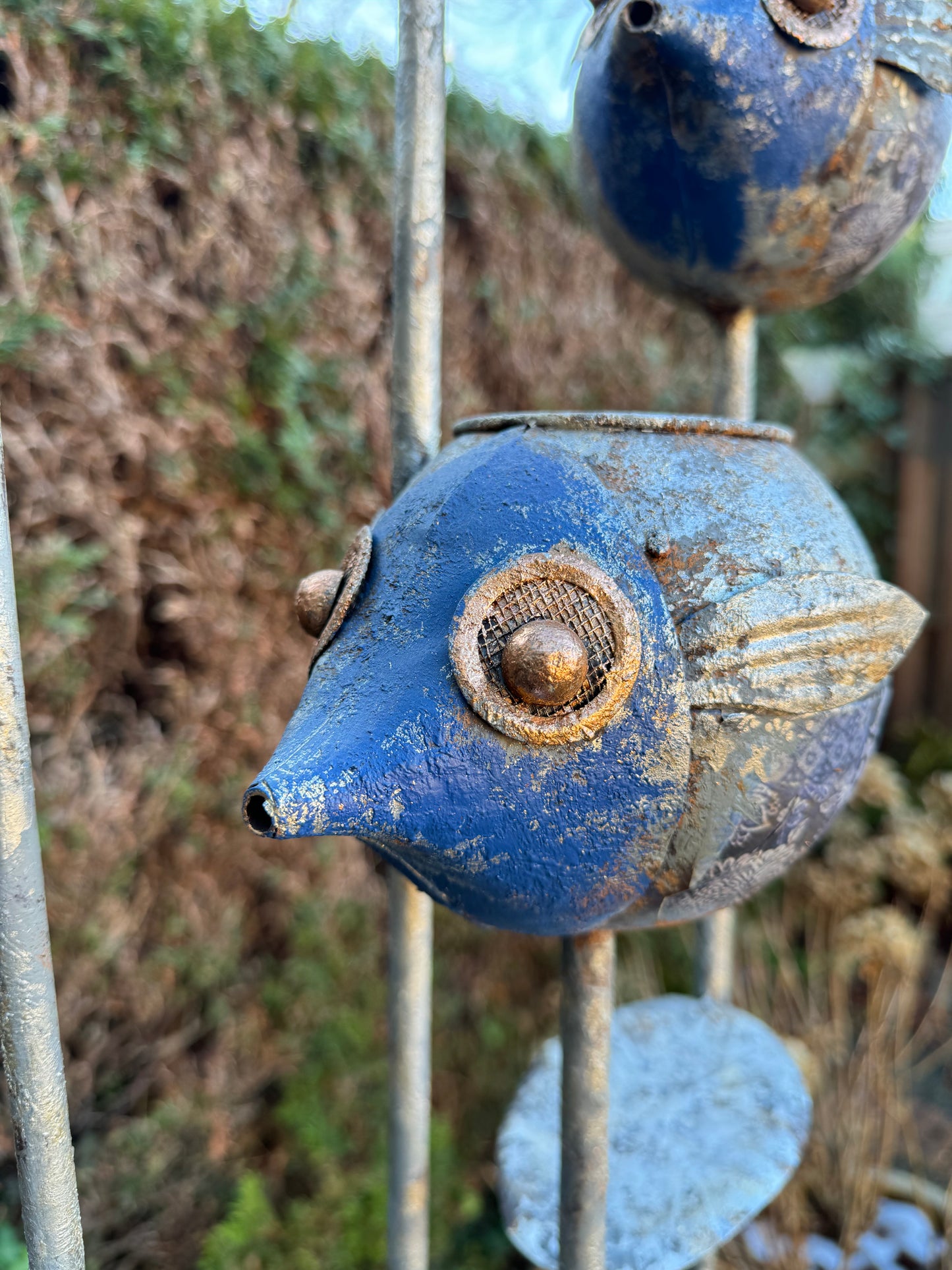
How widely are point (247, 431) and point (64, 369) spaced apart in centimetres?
34

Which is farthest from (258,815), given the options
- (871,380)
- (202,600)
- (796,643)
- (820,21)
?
(871,380)

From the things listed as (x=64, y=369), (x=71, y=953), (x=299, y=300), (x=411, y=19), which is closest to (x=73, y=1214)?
(x=71, y=953)

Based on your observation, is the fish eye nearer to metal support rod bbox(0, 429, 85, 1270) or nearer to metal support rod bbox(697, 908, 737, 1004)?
metal support rod bbox(0, 429, 85, 1270)

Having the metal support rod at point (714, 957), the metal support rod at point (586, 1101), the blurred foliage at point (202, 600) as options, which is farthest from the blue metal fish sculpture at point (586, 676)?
the blurred foliage at point (202, 600)

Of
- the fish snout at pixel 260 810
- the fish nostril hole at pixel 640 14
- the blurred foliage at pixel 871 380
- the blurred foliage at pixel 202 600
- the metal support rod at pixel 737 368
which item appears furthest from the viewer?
the blurred foliage at pixel 871 380

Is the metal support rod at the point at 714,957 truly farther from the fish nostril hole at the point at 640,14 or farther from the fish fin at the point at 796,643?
the fish nostril hole at the point at 640,14

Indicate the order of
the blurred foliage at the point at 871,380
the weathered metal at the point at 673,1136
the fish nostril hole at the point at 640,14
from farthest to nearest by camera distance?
the blurred foliage at the point at 871,380
the weathered metal at the point at 673,1136
the fish nostril hole at the point at 640,14

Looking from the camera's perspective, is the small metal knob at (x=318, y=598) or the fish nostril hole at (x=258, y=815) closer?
the fish nostril hole at (x=258, y=815)

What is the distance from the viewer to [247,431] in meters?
1.70

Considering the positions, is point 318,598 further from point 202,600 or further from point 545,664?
point 202,600

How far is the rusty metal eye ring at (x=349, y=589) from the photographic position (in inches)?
29.9

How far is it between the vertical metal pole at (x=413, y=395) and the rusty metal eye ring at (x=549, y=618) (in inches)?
12.3

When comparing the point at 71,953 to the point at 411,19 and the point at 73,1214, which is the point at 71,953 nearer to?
the point at 73,1214

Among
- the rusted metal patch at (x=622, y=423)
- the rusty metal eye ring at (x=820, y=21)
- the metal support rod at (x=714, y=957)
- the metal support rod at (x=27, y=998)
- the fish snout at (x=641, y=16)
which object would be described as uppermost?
the rusty metal eye ring at (x=820, y=21)
